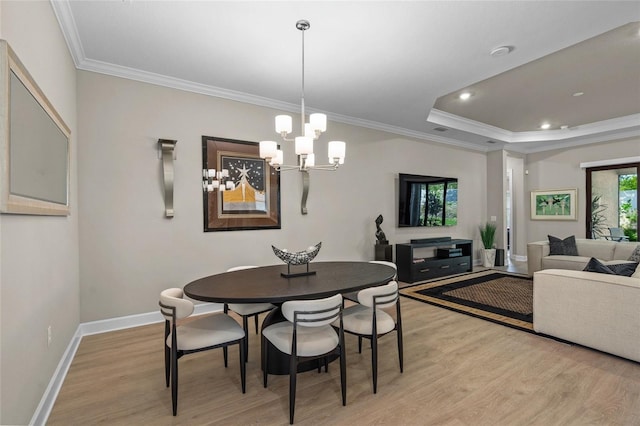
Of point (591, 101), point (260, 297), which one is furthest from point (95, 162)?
point (591, 101)

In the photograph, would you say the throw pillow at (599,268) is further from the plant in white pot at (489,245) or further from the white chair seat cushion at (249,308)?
the plant in white pot at (489,245)

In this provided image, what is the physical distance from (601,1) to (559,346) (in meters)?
2.78

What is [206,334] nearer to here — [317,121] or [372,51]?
[317,121]

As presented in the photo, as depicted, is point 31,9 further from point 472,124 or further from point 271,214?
point 472,124

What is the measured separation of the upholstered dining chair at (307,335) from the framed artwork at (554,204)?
7.05 meters

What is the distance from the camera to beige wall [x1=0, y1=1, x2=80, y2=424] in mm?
1449

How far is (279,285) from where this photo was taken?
2.21 m

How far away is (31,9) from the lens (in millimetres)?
1819

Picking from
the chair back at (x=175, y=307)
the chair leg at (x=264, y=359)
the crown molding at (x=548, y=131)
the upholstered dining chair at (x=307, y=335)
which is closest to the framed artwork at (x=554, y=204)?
the crown molding at (x=548, y=131)

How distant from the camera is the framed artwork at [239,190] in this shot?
377 centimetres

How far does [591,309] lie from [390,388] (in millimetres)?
1911

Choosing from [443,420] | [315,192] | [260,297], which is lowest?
[443,420]

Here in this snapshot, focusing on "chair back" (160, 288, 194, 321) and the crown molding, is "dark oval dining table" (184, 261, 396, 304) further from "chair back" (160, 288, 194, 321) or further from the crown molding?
the crown molding

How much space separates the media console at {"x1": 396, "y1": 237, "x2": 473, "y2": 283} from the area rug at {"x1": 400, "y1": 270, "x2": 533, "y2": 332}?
0.20 metres
